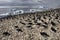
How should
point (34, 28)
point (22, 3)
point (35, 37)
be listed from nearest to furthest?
1. point (35, 37)
2. point (34, 28)
3. point (22, 3)

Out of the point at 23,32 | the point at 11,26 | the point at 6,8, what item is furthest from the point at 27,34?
the point at 6,8

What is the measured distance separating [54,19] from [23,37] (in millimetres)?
396

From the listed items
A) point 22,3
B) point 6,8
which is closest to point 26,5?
point 22,3

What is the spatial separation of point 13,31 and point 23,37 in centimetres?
12

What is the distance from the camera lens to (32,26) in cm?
125

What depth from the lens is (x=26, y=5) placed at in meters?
1.38

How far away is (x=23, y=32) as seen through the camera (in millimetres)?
1186

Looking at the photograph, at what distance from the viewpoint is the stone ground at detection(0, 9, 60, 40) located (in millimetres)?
1142

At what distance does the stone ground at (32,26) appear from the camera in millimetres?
1142

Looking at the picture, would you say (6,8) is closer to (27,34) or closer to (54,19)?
(27,34)

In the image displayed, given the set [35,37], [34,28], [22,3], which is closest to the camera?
[35,37]

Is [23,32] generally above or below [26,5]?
below

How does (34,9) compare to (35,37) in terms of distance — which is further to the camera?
(34,9)

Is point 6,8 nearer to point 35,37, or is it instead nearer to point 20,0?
point 20,0
